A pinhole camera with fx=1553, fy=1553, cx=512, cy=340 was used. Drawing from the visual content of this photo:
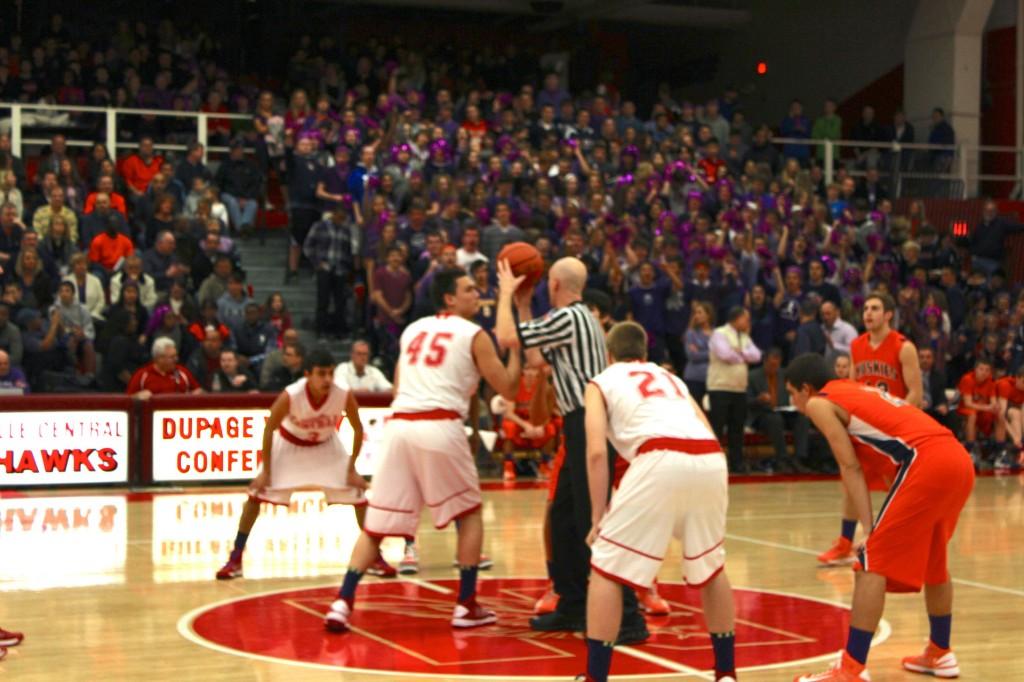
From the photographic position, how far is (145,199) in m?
18.4

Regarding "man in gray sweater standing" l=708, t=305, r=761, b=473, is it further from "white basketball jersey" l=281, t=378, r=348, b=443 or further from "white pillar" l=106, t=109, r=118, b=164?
"white pillar" l=106, t=109, r=118, b=164

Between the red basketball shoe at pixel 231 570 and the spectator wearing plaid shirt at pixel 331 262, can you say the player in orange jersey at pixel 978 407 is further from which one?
the red basketball shoe at pixel 231 570

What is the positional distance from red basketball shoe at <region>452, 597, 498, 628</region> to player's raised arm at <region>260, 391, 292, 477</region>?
1998 millimetres

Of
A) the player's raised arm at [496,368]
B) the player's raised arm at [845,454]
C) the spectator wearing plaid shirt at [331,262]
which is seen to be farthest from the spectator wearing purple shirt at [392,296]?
the player's raised arm at [845,454]

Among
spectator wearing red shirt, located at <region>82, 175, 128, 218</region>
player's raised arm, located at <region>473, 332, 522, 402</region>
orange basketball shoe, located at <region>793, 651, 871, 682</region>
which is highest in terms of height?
spectator wearing red shirt, located at <region>82, 175, 128, 218</region>

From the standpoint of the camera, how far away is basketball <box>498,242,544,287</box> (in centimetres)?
810

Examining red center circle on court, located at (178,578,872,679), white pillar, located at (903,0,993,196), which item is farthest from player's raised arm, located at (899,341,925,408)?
white pillar, located at (903,0,993,196)

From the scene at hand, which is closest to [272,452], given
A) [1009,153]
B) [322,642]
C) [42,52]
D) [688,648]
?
[322,642]

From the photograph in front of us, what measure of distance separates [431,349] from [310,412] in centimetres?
172

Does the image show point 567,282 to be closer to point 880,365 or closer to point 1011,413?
point 880,365

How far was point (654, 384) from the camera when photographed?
6.88 m

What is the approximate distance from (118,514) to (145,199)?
566cm

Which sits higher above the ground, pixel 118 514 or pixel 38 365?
pixel 38 365

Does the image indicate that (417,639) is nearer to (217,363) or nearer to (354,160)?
(217,363)
